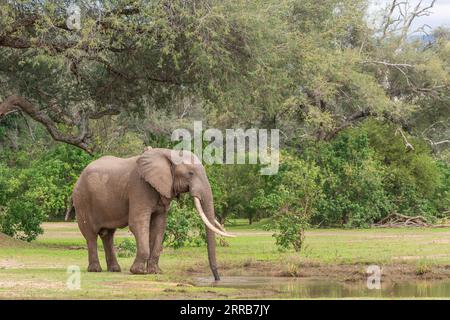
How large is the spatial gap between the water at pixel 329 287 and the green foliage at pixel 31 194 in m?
11.4

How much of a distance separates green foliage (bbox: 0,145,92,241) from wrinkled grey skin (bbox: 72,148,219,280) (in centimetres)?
981

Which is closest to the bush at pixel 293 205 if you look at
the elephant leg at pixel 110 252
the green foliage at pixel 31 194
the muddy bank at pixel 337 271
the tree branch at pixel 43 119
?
the muddy bank at pixel 337 271

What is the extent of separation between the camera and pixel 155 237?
20.5 meters

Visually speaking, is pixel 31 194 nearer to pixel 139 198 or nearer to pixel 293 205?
pixel 293 205

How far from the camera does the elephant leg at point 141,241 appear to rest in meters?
19.8

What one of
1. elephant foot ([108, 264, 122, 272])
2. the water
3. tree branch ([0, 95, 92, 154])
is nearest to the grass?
elephant foot ([108, 264, 122, 272])

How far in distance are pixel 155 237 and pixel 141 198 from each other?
948 millimetres

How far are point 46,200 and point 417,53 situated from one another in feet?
75.1

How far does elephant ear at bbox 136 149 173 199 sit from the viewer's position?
19.7 m

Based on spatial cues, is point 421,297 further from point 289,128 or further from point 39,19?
point 289,128

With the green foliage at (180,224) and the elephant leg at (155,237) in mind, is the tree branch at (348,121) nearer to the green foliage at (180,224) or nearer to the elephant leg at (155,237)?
the green foliage at (180,224)
